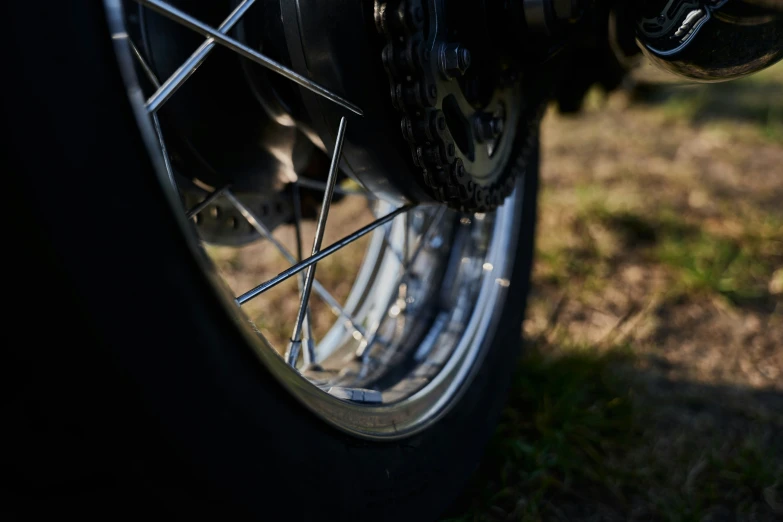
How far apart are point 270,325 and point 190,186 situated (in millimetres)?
629

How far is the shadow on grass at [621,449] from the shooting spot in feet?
3.62

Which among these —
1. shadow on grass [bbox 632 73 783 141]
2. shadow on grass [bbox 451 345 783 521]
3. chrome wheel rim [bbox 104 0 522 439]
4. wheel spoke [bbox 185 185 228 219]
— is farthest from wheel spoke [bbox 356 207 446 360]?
shadow on grass [bbox 632 73 783 141]

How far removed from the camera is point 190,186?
998mm

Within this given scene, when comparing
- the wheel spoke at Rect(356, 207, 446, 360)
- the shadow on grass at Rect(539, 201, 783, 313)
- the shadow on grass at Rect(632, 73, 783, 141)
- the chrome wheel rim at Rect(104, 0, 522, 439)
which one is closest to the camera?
the chrome wheel rim at Rect(104, 0, 522, 439)

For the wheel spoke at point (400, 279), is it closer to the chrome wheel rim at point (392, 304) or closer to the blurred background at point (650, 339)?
the chrome wheel rim at point (392, 304)

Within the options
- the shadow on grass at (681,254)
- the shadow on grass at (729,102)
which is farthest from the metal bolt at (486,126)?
the shadow on grass at (729,102)

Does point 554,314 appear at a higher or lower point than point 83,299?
lower

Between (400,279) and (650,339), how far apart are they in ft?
1.90

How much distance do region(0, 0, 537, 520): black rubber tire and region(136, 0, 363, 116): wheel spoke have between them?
135 mm

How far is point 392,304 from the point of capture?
1329mm

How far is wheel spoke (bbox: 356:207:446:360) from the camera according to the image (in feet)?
4.05

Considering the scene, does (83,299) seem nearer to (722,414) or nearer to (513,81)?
(513,81)

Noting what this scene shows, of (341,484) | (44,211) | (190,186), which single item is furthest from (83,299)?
(190,186)

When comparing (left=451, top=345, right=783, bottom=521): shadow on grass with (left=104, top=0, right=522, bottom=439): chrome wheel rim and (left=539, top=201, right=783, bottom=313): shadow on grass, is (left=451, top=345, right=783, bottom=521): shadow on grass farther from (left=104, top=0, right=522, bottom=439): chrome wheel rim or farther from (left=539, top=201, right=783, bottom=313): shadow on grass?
(left=539, top=201, right=783, bottom=313): shadow on grass
